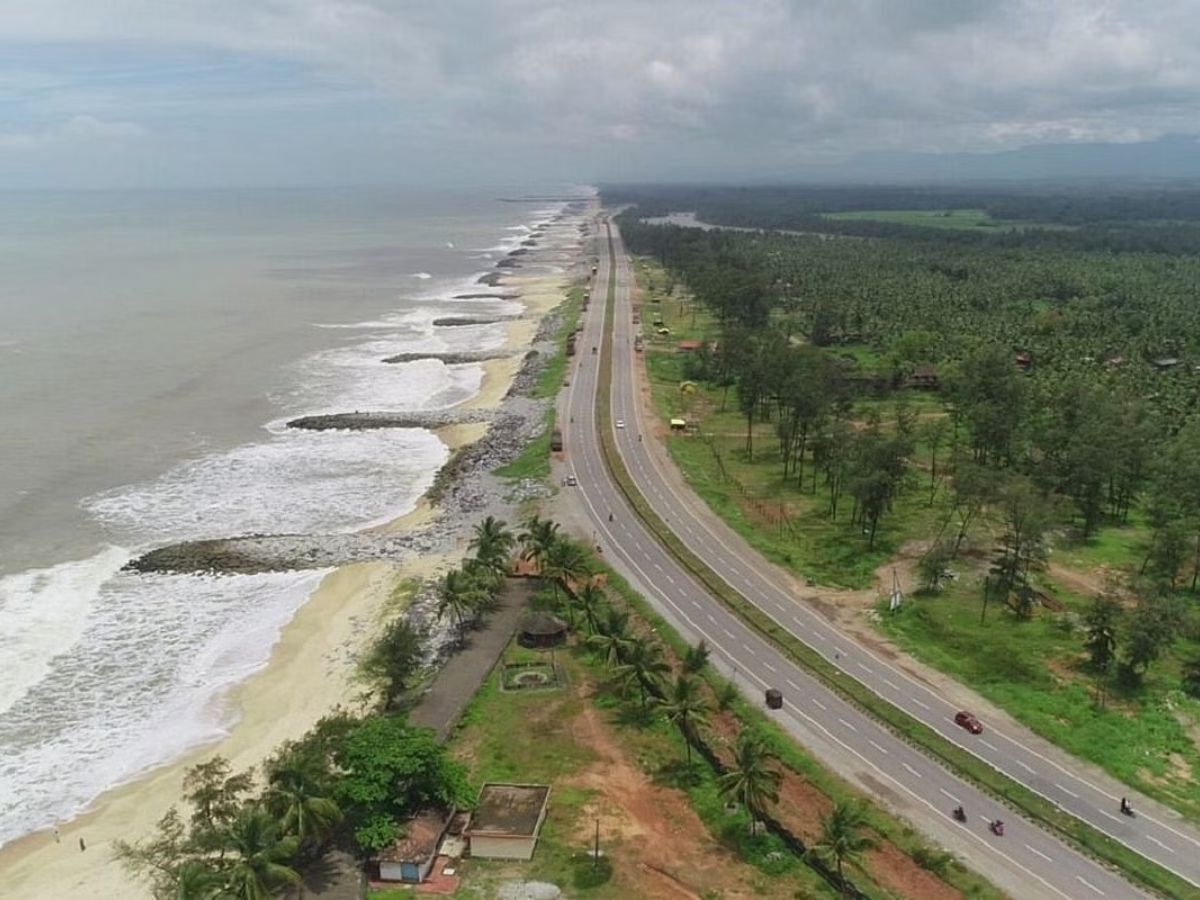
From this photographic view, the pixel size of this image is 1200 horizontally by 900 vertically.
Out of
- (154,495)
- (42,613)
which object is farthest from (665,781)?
(154,495)

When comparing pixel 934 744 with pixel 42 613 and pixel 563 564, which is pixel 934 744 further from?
pixel 42 613

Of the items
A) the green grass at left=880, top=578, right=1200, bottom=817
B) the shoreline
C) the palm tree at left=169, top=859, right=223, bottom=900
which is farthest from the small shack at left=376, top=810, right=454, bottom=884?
the green grass at left=880, top=578, right=1200, bottom=817

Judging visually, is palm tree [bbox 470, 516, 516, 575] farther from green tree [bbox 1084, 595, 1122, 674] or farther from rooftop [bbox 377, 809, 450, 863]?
green tree [bbox 1084, 595, 1122, 674]

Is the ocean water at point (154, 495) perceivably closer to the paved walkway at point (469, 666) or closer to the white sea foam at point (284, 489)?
the white sea foam at point (284, 489)

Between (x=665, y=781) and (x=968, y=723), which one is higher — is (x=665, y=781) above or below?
below

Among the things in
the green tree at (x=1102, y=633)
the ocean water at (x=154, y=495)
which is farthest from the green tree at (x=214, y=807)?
the green tree at (x=1102, y=633)
